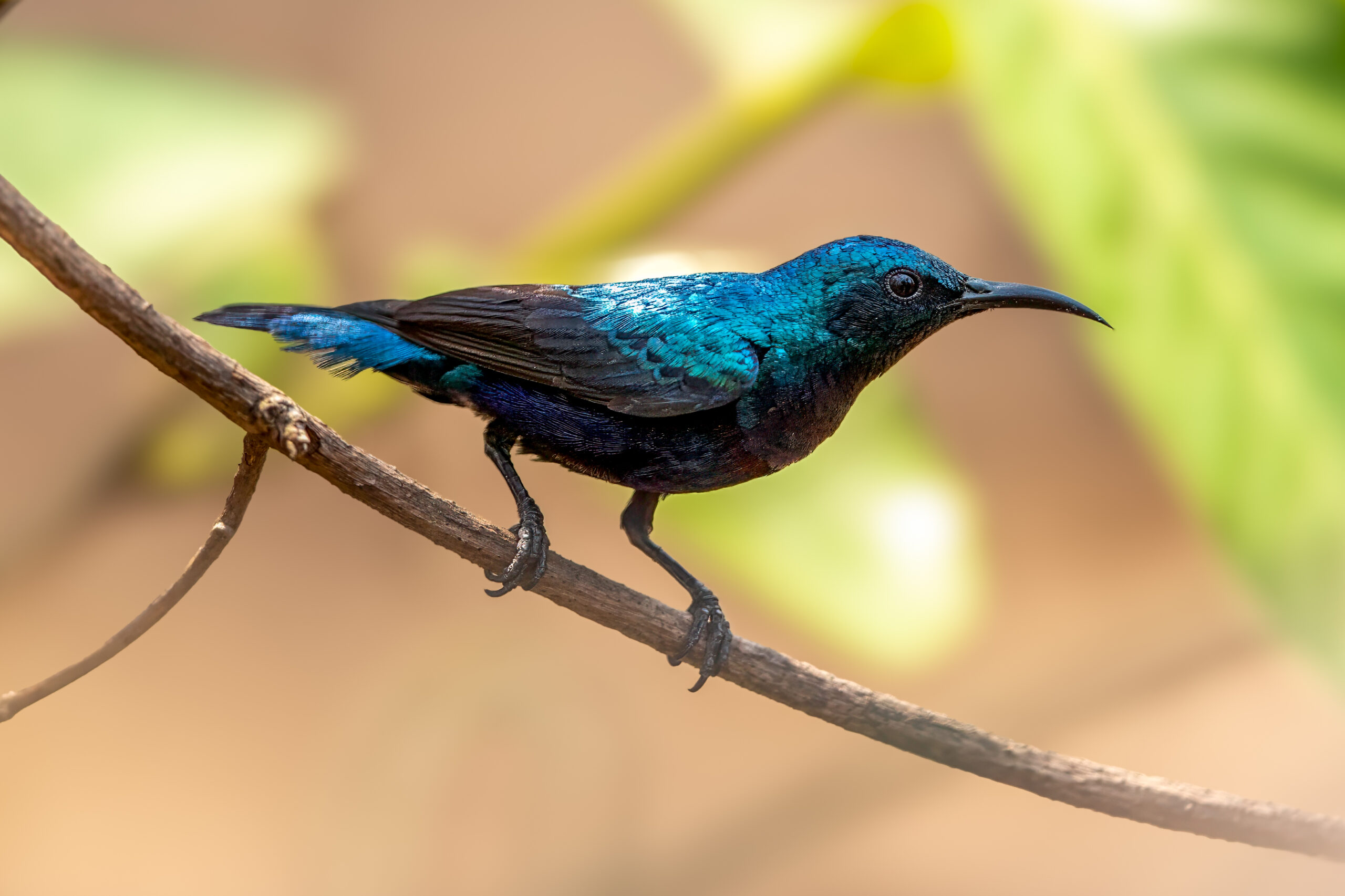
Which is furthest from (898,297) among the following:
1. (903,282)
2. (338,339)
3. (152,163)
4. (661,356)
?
(152,163)

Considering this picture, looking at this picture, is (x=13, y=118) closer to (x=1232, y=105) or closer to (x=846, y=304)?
(x=846, y=304)

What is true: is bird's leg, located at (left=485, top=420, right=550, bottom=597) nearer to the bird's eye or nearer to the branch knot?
the branch knot

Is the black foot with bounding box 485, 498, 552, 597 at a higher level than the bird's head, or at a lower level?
lower

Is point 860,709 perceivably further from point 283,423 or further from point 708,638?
point 283,423

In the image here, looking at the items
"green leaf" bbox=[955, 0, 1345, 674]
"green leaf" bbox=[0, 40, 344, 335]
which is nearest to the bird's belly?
"green leaf" bbox=[955, 0, 1345, 674]

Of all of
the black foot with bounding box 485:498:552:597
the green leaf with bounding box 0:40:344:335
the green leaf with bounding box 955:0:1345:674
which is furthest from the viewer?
the green leaf with bounding box 0:40:344:335

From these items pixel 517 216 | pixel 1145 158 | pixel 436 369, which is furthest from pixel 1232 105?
pixel 517 216

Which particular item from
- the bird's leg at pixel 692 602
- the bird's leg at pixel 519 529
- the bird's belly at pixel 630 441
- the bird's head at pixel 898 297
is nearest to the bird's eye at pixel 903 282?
the bird's head at pixel 898 297
